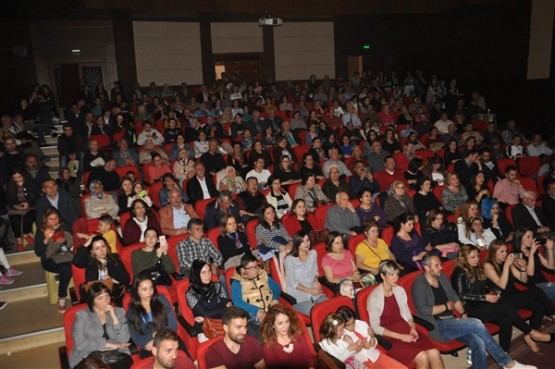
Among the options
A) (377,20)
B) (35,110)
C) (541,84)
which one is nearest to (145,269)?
(35,110)

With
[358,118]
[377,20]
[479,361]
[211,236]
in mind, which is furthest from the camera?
[377,20]

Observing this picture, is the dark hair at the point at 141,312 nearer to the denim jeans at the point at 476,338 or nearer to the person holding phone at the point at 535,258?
the denim jeans at the point at 476,338

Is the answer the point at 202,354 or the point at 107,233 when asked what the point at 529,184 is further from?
the point at 107,233

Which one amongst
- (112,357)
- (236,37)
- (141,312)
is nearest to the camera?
(112,357)

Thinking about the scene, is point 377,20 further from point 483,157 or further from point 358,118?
point 483,157

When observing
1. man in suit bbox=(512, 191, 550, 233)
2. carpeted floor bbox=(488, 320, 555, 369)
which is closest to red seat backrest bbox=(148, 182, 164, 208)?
carpeted floor bbox=(488, 320, 555, 369)

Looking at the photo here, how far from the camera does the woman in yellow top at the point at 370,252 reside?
4363mm

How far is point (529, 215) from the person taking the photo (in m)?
5.42

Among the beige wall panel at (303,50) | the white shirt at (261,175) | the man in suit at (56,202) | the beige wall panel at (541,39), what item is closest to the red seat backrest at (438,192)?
the white shirt at (261,175)

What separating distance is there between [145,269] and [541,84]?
9.55 metres

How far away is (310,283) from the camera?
416 cm

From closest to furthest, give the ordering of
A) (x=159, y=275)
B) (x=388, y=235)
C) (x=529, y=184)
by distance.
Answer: (x=159, y=275) < (x=388, y=235) < (x=529, y=184)

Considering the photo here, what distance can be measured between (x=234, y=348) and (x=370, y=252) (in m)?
1.82

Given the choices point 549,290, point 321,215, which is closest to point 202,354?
point 321,215
